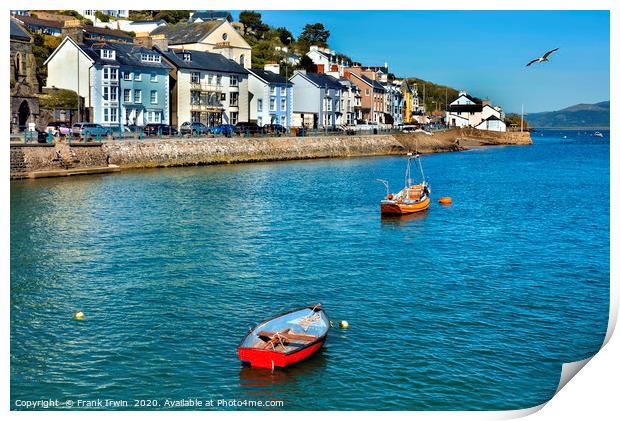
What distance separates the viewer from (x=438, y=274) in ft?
79.4

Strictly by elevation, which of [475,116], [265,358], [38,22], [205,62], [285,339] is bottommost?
[265,358]

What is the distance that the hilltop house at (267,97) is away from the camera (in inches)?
3135

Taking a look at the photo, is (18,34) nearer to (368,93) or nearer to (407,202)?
(407,202)

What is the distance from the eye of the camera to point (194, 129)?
64.1 m

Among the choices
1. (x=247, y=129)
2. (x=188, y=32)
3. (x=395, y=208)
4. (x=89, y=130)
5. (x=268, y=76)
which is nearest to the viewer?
(x=395, y=208)

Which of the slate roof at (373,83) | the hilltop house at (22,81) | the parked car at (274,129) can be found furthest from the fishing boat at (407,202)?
the slate roof at (373,83)

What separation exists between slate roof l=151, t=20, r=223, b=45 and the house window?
59.3 feet

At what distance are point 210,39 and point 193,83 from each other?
36.6 ft

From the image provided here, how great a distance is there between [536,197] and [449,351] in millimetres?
32115

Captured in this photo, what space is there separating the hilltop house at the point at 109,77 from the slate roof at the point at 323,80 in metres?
25.6

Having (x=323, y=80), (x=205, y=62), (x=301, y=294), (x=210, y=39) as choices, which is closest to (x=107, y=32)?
(x=210, y=39)

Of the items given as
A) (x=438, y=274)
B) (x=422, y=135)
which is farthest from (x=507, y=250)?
(x=422, y=135)

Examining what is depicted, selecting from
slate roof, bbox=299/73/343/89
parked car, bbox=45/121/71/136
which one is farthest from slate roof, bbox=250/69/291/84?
parked car, bbox=45/121/71/136

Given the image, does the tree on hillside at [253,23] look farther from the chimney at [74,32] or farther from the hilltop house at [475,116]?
the chimney at [74,32]
